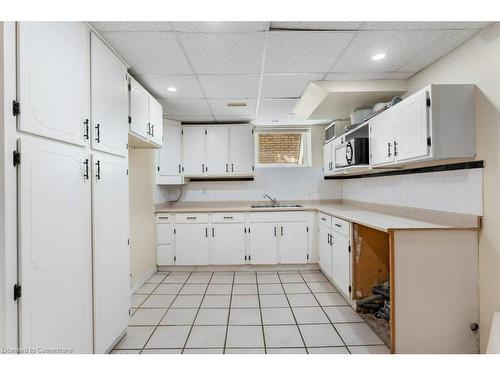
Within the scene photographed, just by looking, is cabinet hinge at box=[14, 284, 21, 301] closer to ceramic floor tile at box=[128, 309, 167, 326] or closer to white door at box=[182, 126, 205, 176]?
ceramic floor tile at box=[128, 309, 167, 326]

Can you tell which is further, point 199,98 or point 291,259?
point 291,259

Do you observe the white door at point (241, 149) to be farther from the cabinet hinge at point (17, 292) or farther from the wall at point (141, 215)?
the cabinet hinge at point (17, 292)

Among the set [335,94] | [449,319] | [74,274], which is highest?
[335,94]

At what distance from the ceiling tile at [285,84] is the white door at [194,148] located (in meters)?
1.46

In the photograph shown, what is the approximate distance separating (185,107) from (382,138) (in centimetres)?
243

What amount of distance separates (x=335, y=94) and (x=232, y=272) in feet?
9.01

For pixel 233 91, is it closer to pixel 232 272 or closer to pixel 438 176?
pixel 438 176

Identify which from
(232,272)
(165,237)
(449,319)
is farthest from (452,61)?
(165,237)

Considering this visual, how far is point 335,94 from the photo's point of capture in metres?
2.64

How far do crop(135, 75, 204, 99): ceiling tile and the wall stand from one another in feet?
2.59

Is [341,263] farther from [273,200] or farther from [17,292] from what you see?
[17,292]

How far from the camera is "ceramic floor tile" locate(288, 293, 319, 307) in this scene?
8.62ft

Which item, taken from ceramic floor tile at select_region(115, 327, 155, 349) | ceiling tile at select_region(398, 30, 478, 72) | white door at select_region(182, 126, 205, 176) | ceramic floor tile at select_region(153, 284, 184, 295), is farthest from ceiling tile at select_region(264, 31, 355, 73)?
ceramic floor tile at select_region(153, 284, 184, 295)

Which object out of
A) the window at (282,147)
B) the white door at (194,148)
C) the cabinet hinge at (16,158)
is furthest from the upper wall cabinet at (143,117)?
the window at (282,147)
